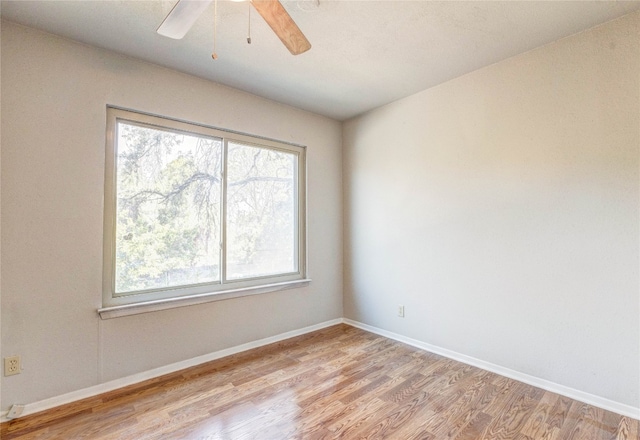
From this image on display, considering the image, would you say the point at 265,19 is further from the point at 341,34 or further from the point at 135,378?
the point at 135,378

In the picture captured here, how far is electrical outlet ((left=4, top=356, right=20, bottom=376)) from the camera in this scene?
75.6 inches

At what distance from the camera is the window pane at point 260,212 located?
299 centimetres

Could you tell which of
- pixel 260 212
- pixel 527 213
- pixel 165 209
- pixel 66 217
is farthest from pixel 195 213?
pixel 527 213

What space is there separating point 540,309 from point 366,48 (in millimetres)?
2282

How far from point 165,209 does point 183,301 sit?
768 mm

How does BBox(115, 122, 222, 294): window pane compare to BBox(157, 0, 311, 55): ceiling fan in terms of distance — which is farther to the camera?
BBox(115, 122, 222, 294): window pane

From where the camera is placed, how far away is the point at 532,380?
231 centimetres

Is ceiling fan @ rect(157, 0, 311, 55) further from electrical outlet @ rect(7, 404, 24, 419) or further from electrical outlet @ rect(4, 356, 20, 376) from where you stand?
electrical outlet @ rect(7, 404, 24, 419)

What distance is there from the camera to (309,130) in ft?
11.6

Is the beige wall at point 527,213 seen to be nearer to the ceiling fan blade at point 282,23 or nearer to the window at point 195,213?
the window at point 195,213

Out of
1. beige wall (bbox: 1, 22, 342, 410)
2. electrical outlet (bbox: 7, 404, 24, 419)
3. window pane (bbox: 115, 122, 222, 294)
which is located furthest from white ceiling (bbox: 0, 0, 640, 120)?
electrical outlet (bbox: 7, 404, 24, 419)

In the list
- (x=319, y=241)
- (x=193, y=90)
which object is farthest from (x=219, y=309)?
(x=193, y=90)

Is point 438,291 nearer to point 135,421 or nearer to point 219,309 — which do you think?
point 219,309

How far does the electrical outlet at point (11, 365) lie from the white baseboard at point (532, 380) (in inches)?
115
